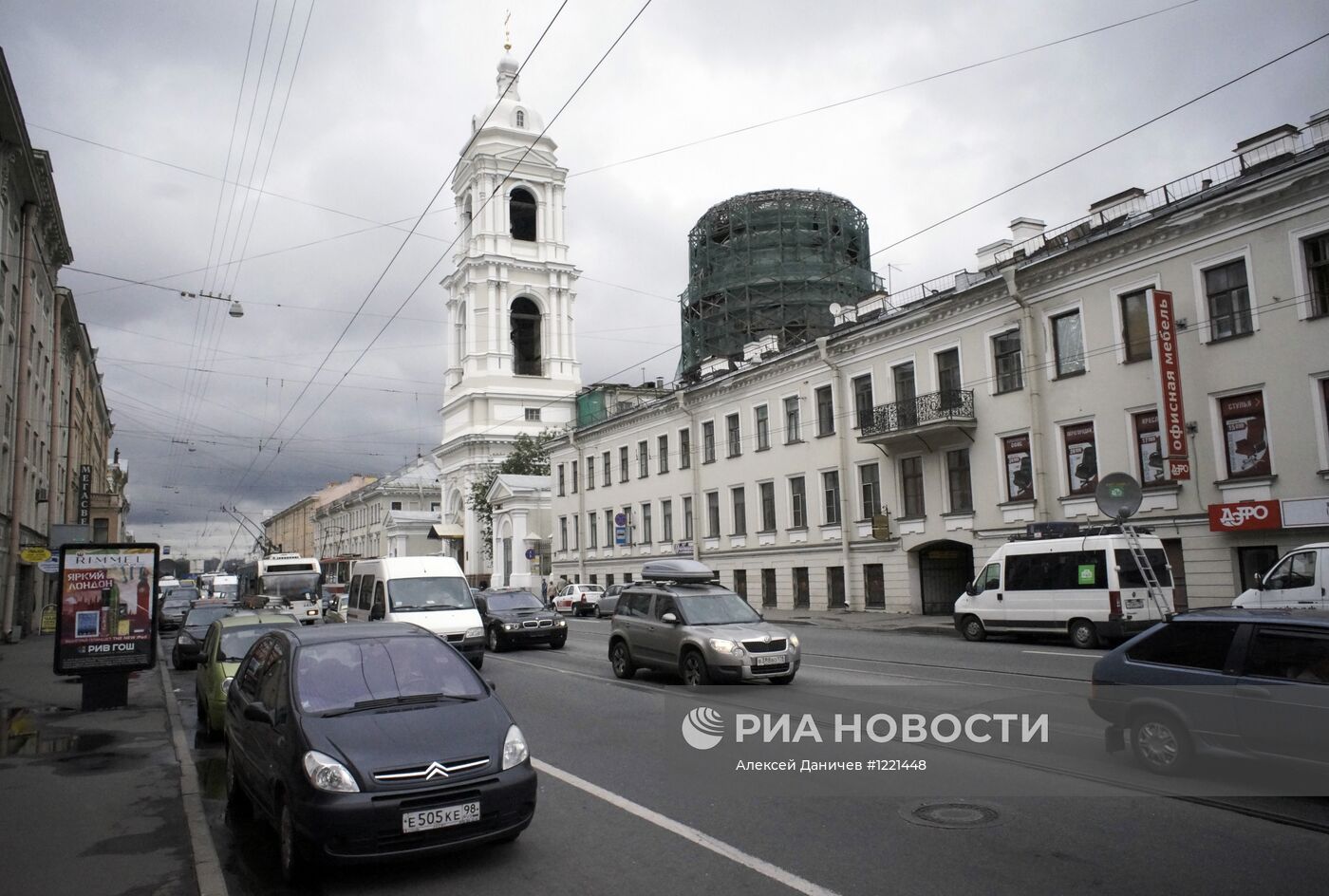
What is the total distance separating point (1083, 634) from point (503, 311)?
215 ft

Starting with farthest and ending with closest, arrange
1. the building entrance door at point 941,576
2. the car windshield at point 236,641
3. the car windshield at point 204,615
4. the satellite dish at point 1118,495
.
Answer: the building entrance door at point 941,576
the car windshield at point 204,615
the satellite dish at point 1118,495
the car windshield at point 236,641

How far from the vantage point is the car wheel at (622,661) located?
54.0 ft

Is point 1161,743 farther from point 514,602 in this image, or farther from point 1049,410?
point 1049,410

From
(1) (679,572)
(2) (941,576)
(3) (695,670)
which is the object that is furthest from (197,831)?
(2) (941,576)

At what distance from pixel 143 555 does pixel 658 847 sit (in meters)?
11.4

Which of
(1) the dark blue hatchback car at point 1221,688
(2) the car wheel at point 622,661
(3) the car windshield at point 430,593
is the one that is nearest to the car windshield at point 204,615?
(3) the car windshield at point 430,593

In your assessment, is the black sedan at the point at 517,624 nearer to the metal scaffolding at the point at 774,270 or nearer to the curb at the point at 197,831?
the curb at the point at 197,831

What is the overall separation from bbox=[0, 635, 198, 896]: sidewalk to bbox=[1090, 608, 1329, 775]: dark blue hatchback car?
720 centimetres

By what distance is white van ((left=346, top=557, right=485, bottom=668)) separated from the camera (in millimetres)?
18906

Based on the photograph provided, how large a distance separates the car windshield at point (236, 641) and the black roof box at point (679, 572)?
289 inches

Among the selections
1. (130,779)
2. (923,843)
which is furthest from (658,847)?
(130,779)

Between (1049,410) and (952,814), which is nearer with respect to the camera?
(952,814)

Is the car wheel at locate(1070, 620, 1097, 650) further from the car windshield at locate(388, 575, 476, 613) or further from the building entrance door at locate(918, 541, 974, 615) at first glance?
the car windshield at locate(388, 575, 476, 613)

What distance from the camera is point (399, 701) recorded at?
6652mm
